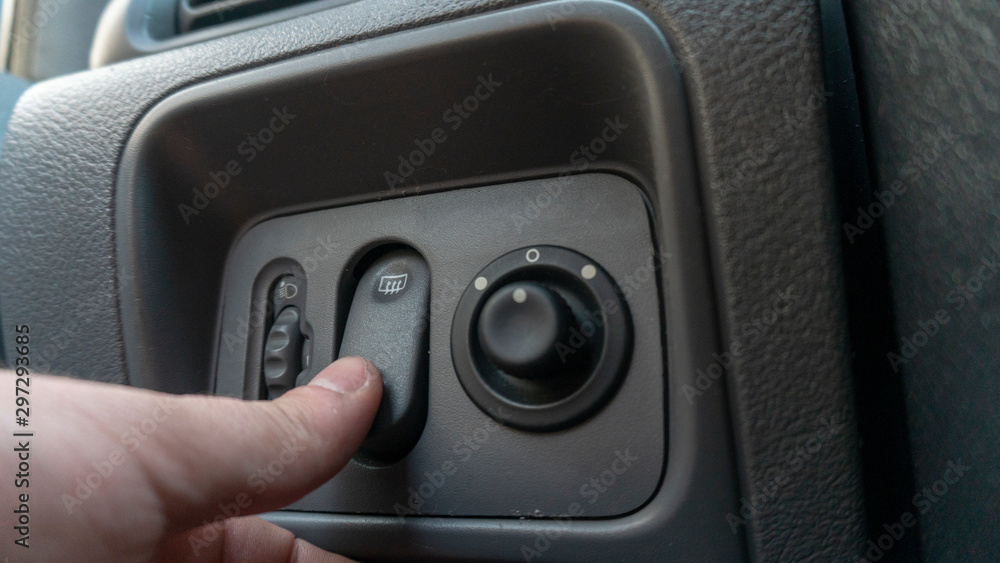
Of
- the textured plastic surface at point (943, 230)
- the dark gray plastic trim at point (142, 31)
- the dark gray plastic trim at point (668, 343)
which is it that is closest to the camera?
the textured plastic surface at point (943, 230)

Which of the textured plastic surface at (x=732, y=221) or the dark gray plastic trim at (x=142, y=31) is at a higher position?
the dark gray plastic trim at (x=142, y=31)

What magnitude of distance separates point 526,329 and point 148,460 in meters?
0.28

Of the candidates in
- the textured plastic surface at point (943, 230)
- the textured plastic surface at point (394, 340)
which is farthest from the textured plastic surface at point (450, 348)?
the textured plastic surface at point (943, 230)

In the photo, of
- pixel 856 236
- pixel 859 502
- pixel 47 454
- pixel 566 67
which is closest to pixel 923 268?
pixel 856 236

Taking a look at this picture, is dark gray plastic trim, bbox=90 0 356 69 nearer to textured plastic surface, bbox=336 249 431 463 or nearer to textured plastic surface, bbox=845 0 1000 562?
textured plastic surface, bbox=336 249 431 463

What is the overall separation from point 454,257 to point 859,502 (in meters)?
0.38

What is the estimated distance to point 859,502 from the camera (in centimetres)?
43

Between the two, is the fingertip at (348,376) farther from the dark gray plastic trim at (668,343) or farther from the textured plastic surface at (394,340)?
the dark gray plastic trim at (668,343)

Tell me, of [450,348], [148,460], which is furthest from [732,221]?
[148,460]

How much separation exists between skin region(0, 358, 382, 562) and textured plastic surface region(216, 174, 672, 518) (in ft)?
0.27

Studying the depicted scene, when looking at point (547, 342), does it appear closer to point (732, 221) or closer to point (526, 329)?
point (526, 329)

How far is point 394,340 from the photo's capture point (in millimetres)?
594

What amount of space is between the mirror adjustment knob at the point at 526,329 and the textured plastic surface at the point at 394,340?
0.09m

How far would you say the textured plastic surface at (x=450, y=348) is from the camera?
51 cm
